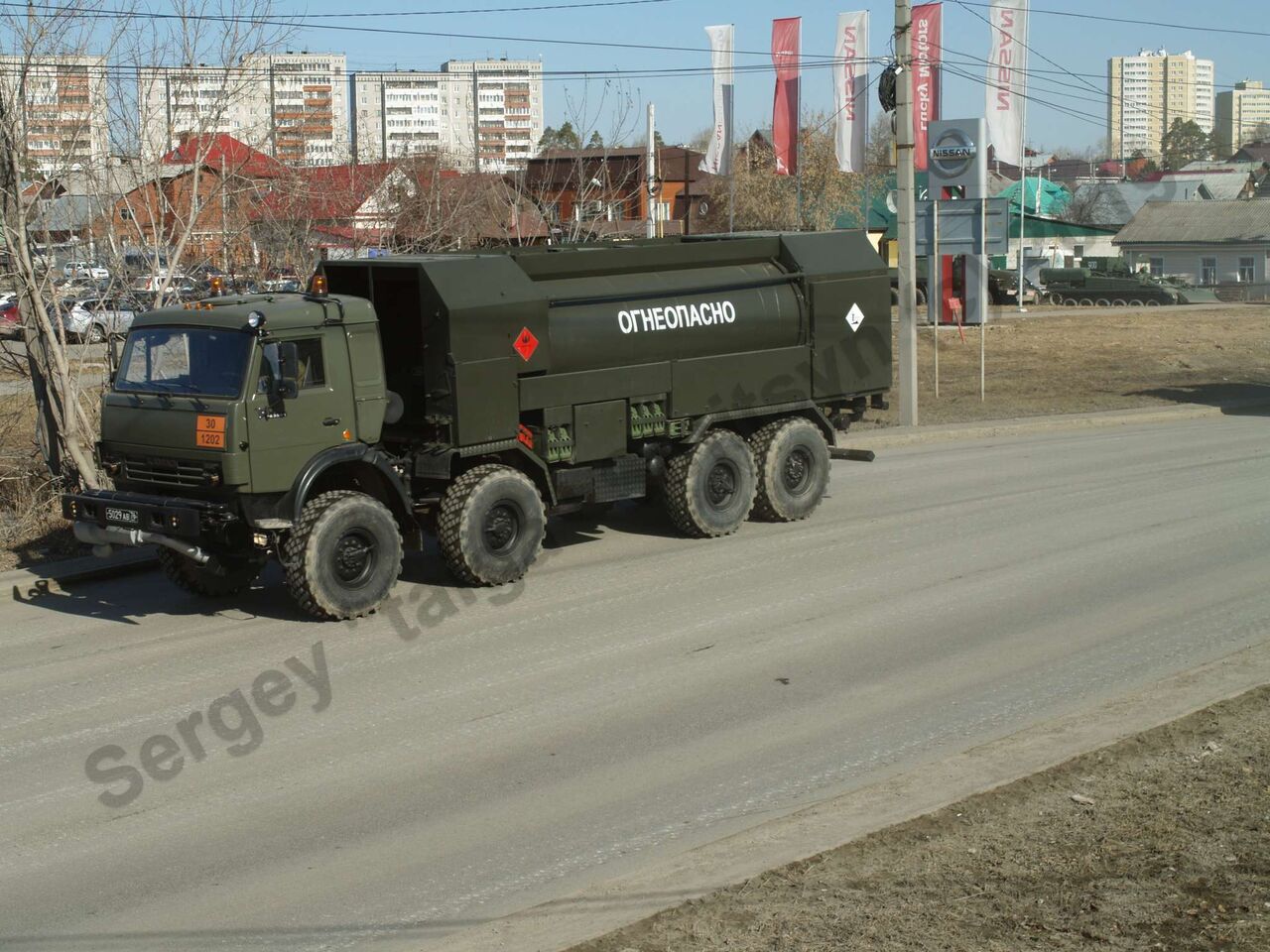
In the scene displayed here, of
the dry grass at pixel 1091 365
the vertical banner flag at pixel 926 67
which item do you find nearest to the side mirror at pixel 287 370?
the dry grass at pixel 1091 365

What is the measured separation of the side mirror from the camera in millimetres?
11117

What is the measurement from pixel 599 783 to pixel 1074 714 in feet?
9.63

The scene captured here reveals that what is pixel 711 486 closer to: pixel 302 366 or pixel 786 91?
pixel 302 366

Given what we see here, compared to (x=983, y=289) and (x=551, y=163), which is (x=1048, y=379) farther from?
(x=551, y=163)

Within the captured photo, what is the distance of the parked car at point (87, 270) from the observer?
1503 cm

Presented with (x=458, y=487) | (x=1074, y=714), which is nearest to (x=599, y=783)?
(x=1074, y=714)

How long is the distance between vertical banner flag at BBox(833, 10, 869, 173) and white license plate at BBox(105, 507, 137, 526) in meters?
31.2

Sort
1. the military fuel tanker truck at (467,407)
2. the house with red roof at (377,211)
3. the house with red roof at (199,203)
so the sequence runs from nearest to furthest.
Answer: the military fuel tanker truck at (467,407)
the house with red roof at (199,203)
the house with red roof at (377,211)

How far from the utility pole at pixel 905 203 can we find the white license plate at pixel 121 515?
45.2ft

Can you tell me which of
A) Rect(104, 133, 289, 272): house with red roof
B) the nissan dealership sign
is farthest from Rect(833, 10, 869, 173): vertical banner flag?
Rect(104, 133, 289, 272): house with red roof

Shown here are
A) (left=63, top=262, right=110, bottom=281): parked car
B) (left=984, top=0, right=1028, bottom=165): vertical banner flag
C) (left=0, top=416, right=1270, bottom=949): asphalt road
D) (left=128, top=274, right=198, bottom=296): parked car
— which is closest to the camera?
(left=0, top=416, right=1270, bottom=949): asphalt road

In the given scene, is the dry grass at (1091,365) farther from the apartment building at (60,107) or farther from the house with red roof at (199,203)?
the apartment building at (60,107)

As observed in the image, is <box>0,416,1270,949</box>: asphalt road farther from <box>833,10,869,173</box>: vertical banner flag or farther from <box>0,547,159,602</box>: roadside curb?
<box>833,10,869,173</box>: vertical banner flag

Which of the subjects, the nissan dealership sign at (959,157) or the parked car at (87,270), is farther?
the nissan dealership sign at (959,157)
